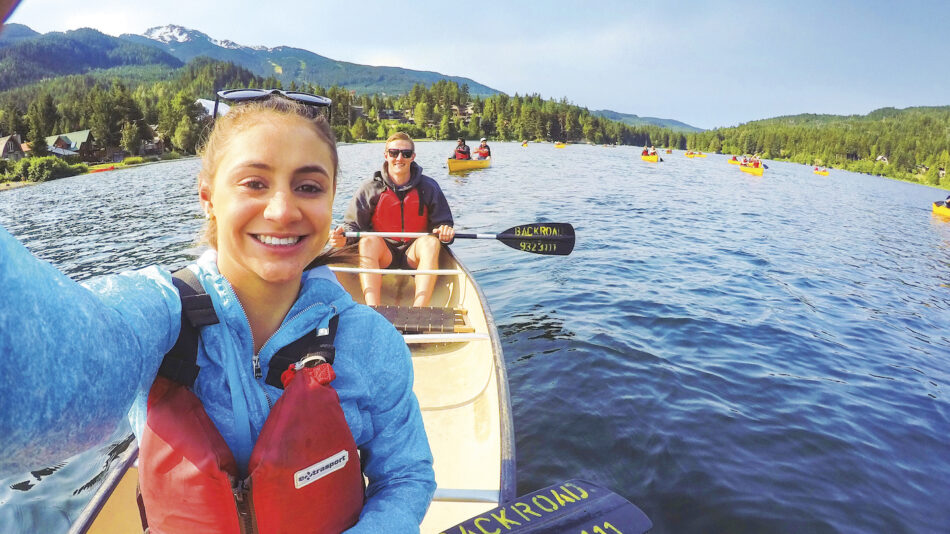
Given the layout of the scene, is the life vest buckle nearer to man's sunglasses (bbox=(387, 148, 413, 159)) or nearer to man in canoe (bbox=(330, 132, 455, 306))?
man in canoe (bbox=(330, 132, 455, 306))

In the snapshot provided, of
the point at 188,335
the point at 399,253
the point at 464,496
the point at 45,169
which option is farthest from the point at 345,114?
the point at 188,335

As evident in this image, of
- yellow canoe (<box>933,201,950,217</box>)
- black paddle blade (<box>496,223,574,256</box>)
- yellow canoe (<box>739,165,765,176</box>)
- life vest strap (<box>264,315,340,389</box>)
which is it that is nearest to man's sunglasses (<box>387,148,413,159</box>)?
black paddle blade (<box>496,223,574,256</box>)

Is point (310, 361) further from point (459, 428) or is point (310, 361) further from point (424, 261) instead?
point (424, 261)

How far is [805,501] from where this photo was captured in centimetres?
418

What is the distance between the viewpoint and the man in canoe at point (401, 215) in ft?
21.2

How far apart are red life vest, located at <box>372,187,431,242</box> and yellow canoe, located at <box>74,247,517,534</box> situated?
36.0 inches

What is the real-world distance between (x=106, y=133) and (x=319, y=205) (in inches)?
2708

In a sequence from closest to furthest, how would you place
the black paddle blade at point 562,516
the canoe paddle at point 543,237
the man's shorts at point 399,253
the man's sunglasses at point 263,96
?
the man's sunglasses at point 263,96, the black paddle blade at point 562,516, the man's shorts at point 399,253, the canoe paddle at point 543,237

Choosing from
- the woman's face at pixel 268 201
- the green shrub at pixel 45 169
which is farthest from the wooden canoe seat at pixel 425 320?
the green shrub at pixel 45 169

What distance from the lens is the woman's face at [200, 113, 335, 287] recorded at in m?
1.36

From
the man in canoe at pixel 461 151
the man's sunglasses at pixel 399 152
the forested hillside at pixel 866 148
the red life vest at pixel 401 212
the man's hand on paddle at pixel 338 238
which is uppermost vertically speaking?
the forested hillside at pixel 866 148

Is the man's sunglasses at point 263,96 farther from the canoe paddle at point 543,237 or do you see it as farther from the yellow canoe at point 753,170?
the yellow canoe at point 753,170

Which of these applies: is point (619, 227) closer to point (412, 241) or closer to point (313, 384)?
point (412, 241)

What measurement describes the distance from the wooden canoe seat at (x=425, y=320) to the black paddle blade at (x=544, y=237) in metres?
2.25
